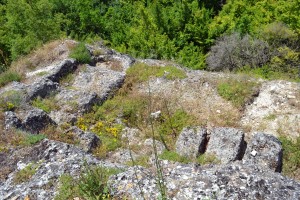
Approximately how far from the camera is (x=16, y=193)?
23.9ft

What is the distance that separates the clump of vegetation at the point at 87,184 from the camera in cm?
651

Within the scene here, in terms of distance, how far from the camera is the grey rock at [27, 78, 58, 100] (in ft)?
40.6

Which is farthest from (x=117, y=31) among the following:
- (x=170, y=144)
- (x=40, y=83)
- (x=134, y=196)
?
(x=134, y=196)

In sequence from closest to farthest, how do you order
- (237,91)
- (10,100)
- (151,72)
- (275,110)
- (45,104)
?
(10,100) < (45,104) < (275,110) < (237,91) < (151,72)

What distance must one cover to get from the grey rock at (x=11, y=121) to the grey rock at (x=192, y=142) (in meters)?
4.42

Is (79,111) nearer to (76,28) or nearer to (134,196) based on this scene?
(134,196)

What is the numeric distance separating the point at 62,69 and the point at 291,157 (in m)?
8.60

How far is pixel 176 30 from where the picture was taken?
2144cm

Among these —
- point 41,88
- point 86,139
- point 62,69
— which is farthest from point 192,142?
point 62,69

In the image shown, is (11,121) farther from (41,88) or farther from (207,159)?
(207,159)

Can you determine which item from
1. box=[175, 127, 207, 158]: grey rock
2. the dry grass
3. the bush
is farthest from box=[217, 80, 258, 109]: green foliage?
the dry grass

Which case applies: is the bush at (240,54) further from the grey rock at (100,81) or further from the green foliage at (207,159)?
the green foliage at (207,159)

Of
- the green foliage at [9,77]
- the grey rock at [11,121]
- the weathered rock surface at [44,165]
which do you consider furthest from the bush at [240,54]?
the weathered rock surface at [44,165]

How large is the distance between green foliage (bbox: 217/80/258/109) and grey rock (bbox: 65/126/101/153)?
4.95 meters
